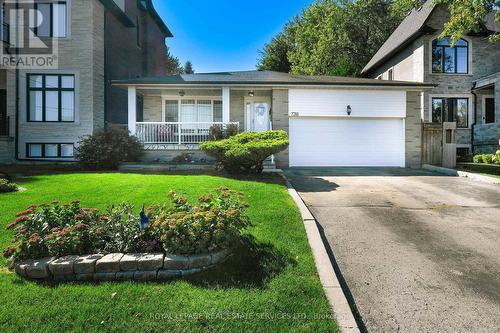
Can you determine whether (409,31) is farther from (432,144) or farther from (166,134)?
(166,134)

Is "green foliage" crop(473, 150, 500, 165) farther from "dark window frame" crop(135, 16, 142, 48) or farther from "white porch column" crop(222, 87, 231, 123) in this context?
"dark window frame" crop(135, 16, 142, 48)

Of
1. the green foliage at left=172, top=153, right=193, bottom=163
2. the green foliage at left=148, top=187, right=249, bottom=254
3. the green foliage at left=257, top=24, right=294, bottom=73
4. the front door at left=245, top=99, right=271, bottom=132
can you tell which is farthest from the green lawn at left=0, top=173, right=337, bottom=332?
the green foliage at left=257, top=24, right=294, bottom=73

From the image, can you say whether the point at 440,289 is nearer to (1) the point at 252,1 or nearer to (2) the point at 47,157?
(2) the point at 47,157

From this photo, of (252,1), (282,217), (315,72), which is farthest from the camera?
(315,72)

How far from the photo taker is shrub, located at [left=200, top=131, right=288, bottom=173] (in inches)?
381

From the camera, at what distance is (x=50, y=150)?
1480 centimetres

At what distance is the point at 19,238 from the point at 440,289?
4.77m

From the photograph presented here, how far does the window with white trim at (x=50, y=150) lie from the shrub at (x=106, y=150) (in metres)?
2.33

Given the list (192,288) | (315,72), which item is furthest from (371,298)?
(315,72)

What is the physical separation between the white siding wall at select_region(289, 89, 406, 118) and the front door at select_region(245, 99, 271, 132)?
193cm

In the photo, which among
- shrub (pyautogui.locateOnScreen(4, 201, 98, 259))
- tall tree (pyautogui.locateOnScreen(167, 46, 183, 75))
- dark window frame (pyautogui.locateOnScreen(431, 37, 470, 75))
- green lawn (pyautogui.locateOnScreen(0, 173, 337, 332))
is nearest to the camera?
green lawn (pyautogui.locateOnScreen(0, 173, 337, 332))

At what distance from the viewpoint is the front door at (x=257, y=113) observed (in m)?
16.2

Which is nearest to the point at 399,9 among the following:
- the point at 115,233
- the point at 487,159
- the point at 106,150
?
the point at 487,159

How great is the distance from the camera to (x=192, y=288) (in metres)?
3.35
